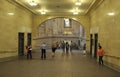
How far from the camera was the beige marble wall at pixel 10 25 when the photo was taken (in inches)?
773

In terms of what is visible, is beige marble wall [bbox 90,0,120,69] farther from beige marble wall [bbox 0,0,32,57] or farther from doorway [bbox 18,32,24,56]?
doorway [bbox 18,32,24,56]

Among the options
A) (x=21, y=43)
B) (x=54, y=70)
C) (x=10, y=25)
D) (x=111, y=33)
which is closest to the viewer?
(x=54, y=70)

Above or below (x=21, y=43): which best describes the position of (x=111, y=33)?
above

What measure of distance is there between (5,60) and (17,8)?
6291 millimetres

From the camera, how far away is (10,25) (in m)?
22.0

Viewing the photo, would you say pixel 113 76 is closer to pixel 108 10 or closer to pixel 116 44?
pixel 116 44

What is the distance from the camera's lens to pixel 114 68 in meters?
15.6

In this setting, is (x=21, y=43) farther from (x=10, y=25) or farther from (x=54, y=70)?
(x=54, y=70)

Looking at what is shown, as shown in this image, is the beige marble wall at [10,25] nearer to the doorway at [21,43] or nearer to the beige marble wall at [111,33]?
the doorway at [21,43]

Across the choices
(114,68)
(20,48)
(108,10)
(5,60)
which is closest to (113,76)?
(114,68)

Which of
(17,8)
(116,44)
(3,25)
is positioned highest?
(17,8)

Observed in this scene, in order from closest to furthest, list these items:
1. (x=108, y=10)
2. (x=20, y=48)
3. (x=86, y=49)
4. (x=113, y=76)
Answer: (x=113, y=76) → (x=108, y=10) → (x=20, y=48) → (x=86, y=49)

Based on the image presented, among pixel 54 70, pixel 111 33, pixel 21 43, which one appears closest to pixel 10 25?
pixel 21 43

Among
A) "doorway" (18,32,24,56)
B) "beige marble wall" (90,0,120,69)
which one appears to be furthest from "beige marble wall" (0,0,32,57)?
"beige marble wall" (90,0,120,69)
